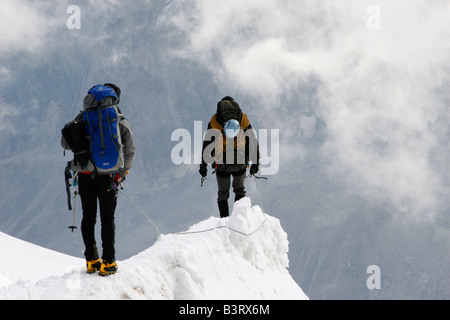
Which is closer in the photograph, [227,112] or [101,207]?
[101,207]

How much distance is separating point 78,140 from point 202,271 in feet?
8.64

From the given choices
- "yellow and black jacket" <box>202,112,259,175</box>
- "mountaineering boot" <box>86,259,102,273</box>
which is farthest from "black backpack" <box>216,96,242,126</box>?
"mountaineering boot" <box>86,259,102,273</box>

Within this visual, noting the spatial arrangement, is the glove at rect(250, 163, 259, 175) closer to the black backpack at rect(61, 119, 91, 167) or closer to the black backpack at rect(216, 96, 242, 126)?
the black backpack at rect(216, 96, 242, 126)

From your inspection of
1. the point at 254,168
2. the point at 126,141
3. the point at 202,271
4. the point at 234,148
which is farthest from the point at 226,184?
the point at 126,141

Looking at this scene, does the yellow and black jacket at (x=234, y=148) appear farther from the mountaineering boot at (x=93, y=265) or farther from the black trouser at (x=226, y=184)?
the mountaineering boot at (x=93, y=265)

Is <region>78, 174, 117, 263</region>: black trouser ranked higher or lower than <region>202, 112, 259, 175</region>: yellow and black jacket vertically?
lower

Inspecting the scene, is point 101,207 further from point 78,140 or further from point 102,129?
point 102,129

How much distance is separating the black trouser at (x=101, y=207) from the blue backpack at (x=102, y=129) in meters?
0.19

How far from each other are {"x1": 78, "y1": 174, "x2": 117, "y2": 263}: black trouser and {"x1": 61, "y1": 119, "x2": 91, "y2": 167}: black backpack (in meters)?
0.26

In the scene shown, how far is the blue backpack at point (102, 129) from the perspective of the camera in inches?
235

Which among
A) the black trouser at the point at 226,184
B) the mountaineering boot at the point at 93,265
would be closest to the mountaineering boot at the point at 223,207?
the black trouser at the point at 226,184

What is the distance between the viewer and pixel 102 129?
5.95 metres

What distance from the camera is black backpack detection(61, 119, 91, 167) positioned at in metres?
5.92
